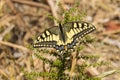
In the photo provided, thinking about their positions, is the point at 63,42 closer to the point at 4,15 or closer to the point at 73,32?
the point at 73,32

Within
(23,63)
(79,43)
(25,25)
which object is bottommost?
(23,63)

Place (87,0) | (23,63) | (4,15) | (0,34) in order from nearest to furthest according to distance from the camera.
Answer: (23,63)
(0,34)
(4,15)
(87,0)

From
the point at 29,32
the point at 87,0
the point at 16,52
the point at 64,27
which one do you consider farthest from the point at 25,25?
the point at 64,27

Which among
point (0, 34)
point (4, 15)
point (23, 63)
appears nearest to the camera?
point (23, 63)

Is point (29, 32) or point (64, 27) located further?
point (29, 32)

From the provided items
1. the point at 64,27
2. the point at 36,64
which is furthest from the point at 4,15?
the point at 64,27

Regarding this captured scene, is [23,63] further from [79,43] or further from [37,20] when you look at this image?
[79,43]

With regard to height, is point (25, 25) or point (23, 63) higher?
point (25, 25)
